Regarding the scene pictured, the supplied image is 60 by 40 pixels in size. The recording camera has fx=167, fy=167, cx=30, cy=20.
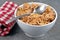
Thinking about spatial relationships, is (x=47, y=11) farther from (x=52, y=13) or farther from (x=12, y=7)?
(x=12, y=7)

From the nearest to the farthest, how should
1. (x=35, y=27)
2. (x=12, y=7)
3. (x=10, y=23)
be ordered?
(x=35, y=27), (x=10, y=23), (x=12, y=7)

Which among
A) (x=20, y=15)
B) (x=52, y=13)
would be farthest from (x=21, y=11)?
(x=52, y=13)

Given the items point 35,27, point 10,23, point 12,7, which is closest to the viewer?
point 35,27

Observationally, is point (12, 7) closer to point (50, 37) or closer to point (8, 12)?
point (8, 12)

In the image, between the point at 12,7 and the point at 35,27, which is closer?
the point at 35,27

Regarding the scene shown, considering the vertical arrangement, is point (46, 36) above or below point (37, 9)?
below

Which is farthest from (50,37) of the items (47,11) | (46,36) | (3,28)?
(3,28)
